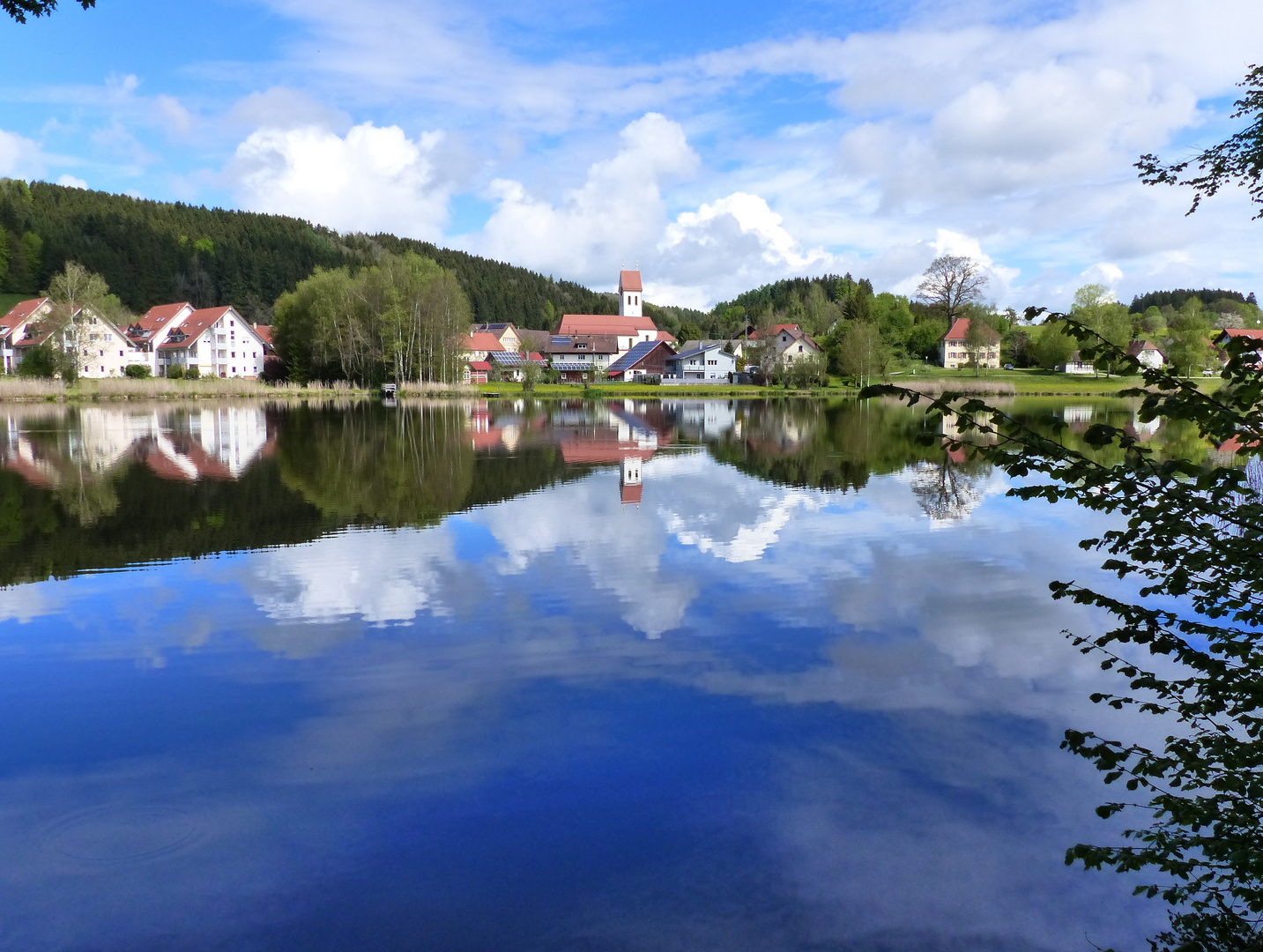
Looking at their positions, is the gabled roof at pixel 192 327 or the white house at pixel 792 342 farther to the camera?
the white house at pixel 792 342

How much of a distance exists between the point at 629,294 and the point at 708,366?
4345 centimetres

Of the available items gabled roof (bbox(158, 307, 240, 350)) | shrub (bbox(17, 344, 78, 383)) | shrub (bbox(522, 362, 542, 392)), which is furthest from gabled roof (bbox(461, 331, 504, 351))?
shrub (bbox(17, 344, 78, 383))

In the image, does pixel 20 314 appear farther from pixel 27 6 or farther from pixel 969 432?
pixel 969 432

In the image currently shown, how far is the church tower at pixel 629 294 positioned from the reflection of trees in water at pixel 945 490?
403 feet

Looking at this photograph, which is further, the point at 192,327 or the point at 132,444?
the point at 192,327

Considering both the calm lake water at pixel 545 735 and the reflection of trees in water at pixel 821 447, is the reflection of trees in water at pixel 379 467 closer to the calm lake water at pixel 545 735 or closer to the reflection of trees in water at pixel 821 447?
the calm lake water at pixel 545 735

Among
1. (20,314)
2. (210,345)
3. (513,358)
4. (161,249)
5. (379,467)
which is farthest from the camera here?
(161,249)

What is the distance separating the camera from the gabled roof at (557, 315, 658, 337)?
138m

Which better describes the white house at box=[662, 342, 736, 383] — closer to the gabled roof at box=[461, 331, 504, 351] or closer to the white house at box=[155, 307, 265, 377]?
the gabled roof at box=[461, 331, 504, 351]

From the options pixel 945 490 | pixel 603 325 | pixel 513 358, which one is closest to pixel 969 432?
pixel 945 490

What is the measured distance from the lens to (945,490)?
65.9ft

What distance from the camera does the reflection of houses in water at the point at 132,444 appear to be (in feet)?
73.3

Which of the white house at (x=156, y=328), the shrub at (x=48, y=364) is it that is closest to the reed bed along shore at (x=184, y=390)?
the shrub at (x=48, y=364)

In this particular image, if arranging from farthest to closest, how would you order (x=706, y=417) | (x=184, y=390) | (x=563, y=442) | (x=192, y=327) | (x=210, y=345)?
(x=210, y=345) → (x=192, y=327) → (x=184, y=390) → (x=706, y=417) → (x=563, y=442)
